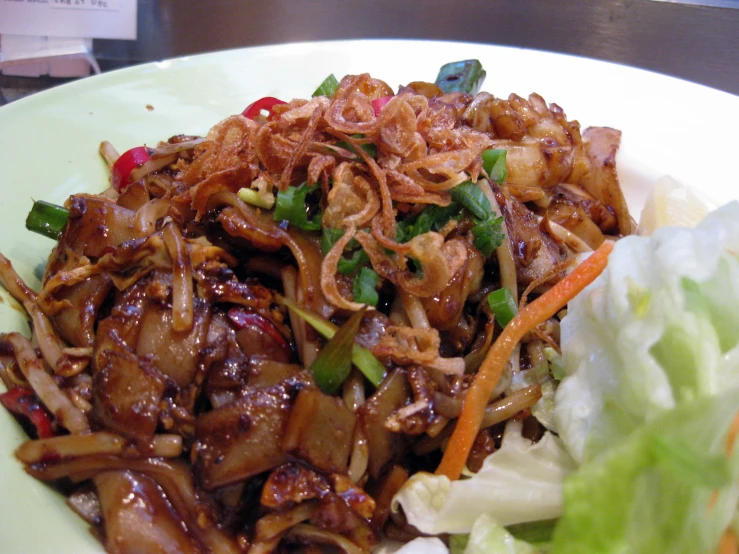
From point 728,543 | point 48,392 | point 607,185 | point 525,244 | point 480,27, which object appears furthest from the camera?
point 480,27

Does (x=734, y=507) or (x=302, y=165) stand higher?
(x=302, y=165)

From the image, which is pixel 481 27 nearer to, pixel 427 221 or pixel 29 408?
pixel 427 221

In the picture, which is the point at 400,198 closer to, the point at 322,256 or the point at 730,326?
the point at 322,256

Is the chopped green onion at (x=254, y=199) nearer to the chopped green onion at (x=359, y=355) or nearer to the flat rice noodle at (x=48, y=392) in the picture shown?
the chopped green onion at (x=359, y=355)

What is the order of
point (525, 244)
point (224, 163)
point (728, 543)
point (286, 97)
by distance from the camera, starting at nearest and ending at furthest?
point (728, 543) < point (224, 163) < point (525, 244) < point (286, 97)

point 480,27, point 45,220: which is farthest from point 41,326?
point 480,27

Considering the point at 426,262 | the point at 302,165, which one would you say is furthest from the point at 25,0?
the point at 426,262

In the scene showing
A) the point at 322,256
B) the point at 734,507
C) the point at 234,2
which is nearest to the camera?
the point at 734,507

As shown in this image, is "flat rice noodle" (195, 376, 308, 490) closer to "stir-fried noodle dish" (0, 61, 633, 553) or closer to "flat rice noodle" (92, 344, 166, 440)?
"stir-fried noodle dish" (0, 61, 633, 553)
